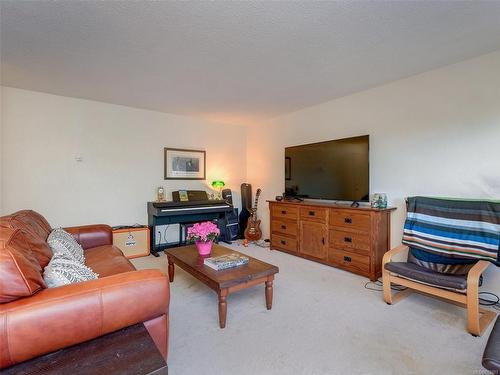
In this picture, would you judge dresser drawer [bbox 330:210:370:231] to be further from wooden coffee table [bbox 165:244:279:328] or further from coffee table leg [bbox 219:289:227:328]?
coffee table leg [bbox 219:289:227:328]

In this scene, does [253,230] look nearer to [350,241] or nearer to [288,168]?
[288,168]

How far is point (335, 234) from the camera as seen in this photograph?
341 cm

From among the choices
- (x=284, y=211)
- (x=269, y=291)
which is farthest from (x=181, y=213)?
(x=269, y=291)

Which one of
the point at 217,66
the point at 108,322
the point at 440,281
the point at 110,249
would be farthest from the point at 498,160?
the point at 110,249

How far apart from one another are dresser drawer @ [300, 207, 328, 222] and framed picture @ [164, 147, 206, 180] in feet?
6.86

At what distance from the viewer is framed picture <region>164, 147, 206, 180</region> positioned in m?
4.61

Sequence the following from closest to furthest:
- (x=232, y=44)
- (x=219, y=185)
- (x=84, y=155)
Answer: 1. (x=232, y=44)
2. (x=84, y=155)
3. (x=219, y=185)

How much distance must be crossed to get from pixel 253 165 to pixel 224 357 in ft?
13.2

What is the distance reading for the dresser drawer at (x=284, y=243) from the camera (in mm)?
4016

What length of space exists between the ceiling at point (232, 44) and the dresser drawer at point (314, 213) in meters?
1.58

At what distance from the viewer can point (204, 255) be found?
106 inches

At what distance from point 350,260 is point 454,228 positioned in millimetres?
1150

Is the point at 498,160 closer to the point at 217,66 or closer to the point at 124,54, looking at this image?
the point at 217,66

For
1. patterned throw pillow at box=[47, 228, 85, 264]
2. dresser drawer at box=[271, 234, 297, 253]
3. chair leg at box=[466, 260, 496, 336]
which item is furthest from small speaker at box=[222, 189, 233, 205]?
chair leg at box=[466, 260, 496, 336]
